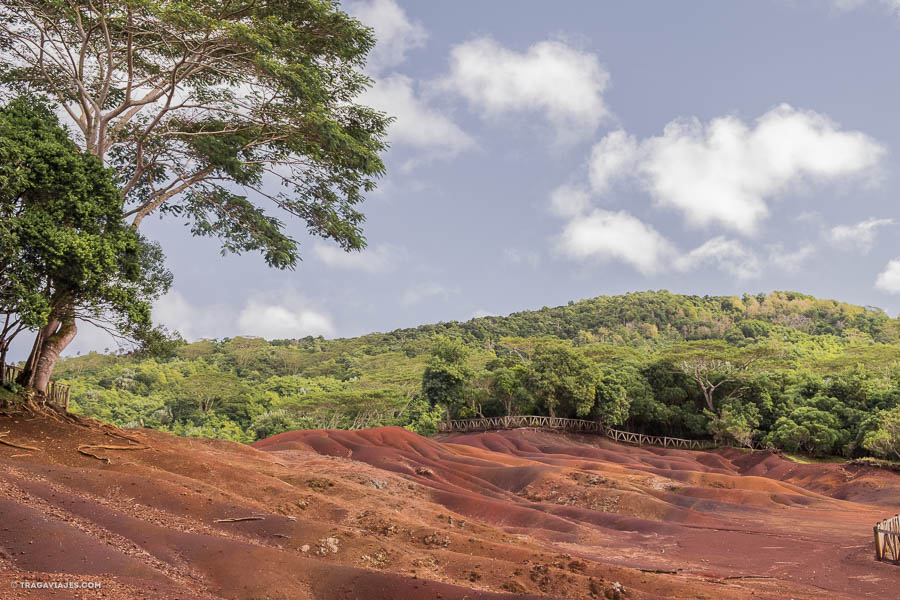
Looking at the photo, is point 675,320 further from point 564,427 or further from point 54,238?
point 54,238

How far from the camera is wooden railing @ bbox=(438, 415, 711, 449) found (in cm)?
4888

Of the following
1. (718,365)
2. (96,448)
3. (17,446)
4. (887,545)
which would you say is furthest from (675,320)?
(17,446)

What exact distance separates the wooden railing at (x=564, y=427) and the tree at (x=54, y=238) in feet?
122

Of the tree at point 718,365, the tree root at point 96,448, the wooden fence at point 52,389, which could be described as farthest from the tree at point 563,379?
the tree root at point 96,448

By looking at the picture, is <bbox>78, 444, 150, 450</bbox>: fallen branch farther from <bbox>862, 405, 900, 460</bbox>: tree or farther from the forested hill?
the forested hill

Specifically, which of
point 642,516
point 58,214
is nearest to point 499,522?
point 642,516

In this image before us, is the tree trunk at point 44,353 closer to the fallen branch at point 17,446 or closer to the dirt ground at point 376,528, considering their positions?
the dirt ground at point 376,528

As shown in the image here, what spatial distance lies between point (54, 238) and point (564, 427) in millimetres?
42508

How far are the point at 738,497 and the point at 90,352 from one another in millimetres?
86549

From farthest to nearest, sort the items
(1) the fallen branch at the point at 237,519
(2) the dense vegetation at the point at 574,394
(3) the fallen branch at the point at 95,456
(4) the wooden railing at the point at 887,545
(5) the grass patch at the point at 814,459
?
(2) the dense vegetation at the point at 574,394
(5) the grass patch at the point at 814,459
(4) the wooden railing at the point at 887,545
(3) the fallen branch at the point at 95,456
(1) the fallen branch at the point at 237,519

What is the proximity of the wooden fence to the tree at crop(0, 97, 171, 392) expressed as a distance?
0.29 m

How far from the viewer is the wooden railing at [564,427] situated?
4888 centimetres

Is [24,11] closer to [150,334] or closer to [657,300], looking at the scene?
[150,334]

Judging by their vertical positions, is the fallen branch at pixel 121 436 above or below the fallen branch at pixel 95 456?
above
